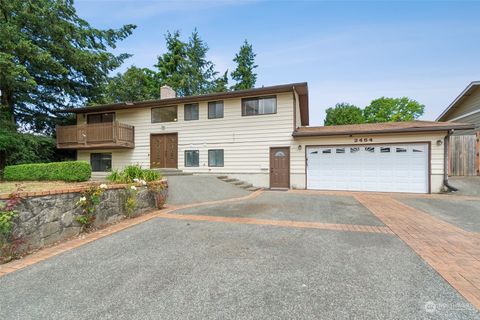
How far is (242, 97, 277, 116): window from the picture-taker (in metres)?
11.7

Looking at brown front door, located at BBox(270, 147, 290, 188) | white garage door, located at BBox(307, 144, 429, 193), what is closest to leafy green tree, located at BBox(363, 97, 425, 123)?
white garage door, located at BBox(307, 144, 429, 193)

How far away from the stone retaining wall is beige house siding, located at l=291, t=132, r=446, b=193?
8.47 metres

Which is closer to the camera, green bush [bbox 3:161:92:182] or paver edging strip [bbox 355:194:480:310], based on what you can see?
paver edging strip [bbox 355:194:480:310]

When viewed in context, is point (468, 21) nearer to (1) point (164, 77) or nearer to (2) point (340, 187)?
(2) point (340, 187)

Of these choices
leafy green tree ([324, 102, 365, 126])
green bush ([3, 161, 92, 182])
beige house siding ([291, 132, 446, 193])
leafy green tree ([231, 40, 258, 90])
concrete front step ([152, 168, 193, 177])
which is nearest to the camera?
green bush ([3, 161, 92, 182])

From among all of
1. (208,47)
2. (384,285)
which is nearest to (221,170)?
(384,285)

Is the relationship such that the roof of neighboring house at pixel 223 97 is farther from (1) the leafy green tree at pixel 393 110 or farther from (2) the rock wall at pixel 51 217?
(1) the leafy green tree at pixel 393 110

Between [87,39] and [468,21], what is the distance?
20.2 m

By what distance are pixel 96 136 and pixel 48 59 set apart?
4436 mm

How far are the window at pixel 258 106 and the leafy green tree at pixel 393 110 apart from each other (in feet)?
110

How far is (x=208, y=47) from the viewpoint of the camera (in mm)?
29531

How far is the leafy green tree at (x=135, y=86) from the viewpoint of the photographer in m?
23.8

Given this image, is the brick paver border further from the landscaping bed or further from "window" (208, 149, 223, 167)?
"window" (208, 149, 223, 167)

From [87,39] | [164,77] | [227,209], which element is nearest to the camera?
[227,209]
